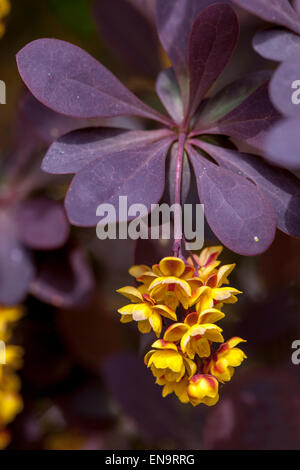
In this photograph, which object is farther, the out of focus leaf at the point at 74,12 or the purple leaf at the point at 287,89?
the out of focus leaf at the point at 74,12

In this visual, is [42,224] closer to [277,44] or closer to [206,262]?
[206,262]

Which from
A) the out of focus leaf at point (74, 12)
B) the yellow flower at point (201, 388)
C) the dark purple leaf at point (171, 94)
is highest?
the out of focus leaf at point (74, 12)

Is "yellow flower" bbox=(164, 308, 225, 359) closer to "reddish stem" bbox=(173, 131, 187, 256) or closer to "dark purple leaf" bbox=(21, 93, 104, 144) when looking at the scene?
"reddish stem" bbox=(173, 131, 187, 256)

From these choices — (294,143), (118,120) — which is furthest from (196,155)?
(118,120)

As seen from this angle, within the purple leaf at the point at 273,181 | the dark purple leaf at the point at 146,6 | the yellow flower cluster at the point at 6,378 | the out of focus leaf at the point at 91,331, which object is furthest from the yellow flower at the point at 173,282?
the dark purple leaf at the point at 146,6

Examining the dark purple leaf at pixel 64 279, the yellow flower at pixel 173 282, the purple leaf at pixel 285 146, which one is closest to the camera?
the purple leaf at pixel 285 146

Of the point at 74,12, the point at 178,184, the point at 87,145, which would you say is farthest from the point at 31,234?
the point at 74,12

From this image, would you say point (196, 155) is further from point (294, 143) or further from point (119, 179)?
point (294, 143)

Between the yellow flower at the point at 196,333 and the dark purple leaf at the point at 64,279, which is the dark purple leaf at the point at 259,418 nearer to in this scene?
the dark purple leaf at the point at 64,279

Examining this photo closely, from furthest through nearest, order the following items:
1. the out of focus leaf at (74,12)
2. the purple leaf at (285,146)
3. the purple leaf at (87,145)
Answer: the out of focus leaf at (74,12) → the purple leaf at (87,145) → the purple leaf at (285,146)
